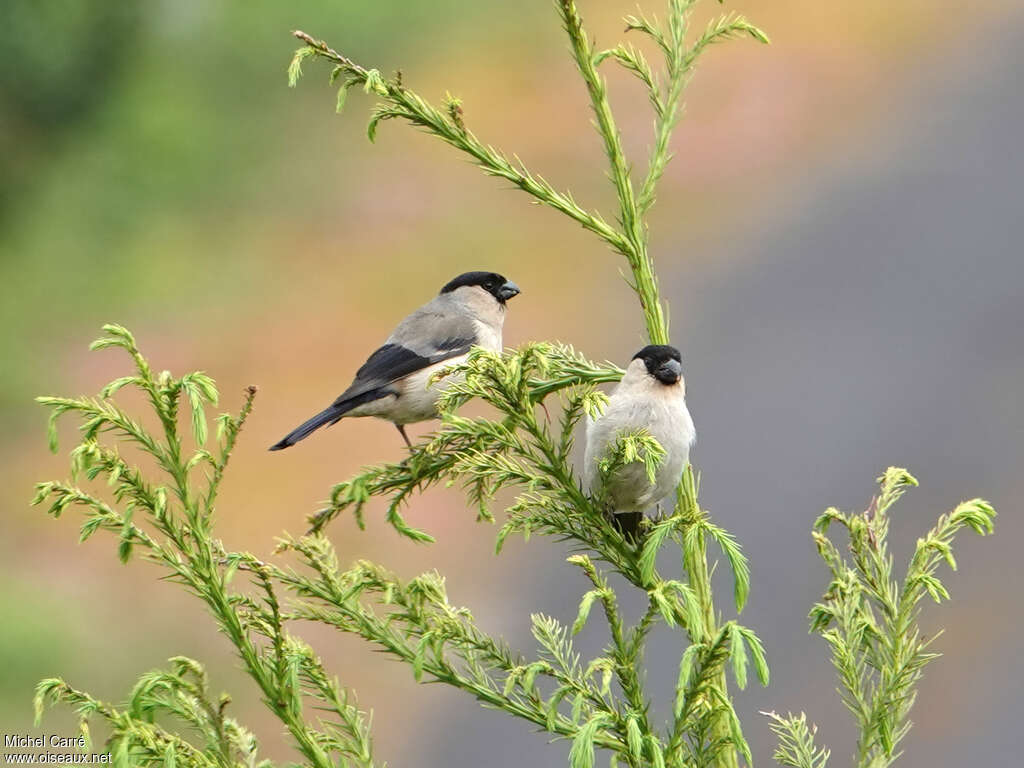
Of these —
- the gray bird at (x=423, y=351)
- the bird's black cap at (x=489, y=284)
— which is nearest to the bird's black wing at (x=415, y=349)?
the gray bird at (x=423, y=351)

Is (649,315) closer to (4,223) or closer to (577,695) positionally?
(577,695)

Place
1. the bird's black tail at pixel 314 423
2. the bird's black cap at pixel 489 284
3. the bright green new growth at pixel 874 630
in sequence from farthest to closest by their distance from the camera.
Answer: the bird's black cap at pixel 489 284, the bird's black tail at pixel 314 423, the bright green new growth at pixel 874 630

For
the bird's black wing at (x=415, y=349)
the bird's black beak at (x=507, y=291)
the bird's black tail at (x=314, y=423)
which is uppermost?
the bird's black beak at (x=507, y=291)

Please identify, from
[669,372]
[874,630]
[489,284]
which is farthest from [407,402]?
[874,630]

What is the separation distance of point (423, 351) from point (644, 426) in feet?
7.03

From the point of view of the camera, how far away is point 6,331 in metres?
13.6

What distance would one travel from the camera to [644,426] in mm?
3533

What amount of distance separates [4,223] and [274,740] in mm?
7812

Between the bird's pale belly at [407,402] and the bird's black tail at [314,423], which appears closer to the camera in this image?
the bird's black tail at [314,423]

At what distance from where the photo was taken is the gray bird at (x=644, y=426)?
340 cm

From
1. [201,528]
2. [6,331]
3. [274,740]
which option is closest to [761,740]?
[274,740]

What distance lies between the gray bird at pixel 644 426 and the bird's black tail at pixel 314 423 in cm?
132

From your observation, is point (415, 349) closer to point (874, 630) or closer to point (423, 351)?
point (423, 351)

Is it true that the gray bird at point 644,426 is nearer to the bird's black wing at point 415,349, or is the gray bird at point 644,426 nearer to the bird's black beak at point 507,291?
the bird's black wing at point 415,349
